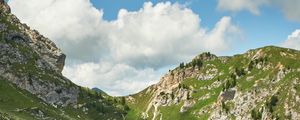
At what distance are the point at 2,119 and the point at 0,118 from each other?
1204 millimetres

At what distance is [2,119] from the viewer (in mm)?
170500

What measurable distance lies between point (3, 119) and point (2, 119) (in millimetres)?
1261

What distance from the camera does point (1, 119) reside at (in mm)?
169125

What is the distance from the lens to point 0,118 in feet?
556

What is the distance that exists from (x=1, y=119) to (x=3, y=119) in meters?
2.65

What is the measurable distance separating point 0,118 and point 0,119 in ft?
7.36

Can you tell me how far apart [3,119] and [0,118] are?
238 cm

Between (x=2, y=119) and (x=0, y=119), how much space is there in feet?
10.4

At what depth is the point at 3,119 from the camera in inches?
6762

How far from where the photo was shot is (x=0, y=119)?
167m
